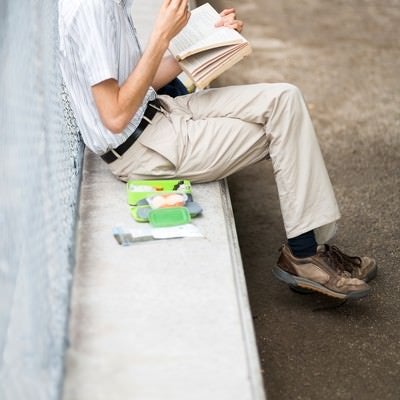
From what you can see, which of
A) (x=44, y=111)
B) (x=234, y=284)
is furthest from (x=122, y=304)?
(x=44, y=111)

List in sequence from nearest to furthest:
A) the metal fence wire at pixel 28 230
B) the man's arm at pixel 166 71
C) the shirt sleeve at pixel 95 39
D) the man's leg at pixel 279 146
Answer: the metal fence wire at pixel 28 230, the shirt sleeve at pixel 95 39, the man's leg at pixel 279 146, the man's arm at pixel 166 71

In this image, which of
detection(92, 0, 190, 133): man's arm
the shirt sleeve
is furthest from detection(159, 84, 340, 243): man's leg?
the shirt sleeve

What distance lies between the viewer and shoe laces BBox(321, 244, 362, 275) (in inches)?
139

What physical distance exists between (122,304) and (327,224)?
1.07 m

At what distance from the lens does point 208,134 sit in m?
3.49

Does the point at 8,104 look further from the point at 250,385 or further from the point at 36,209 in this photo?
the point at 250,385

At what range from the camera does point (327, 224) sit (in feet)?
11.4

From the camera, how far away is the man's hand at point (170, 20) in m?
3.23

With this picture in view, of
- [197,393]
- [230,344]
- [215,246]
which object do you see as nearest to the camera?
[197,393]

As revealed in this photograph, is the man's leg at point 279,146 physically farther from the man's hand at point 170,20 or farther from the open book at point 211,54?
the man's hand at point 170,20

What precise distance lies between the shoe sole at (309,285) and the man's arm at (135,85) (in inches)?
35.2

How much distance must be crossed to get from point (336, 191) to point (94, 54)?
1.88 meters

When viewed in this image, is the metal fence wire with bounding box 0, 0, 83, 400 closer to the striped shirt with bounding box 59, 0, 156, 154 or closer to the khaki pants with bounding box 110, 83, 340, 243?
the striped shirt with bounding box 59, 0, 156, 154

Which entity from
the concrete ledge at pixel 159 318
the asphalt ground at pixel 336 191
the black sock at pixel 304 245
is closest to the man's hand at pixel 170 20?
the concrete ledge at pixel 159 318
